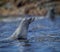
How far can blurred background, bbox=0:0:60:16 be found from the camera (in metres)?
32.6

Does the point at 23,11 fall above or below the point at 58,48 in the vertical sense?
above

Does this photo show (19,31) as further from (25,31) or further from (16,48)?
(16,48)

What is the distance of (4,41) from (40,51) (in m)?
2.40

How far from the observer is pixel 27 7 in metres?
34.4

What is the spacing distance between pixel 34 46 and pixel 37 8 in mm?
22395

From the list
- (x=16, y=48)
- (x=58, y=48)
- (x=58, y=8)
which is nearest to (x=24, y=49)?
(x=16, y=48)

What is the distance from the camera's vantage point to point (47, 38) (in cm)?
1337

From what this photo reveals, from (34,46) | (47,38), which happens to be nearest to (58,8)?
(47,38)

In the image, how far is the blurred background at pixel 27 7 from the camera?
3257 centimetres

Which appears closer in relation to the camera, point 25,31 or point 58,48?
point 58,48

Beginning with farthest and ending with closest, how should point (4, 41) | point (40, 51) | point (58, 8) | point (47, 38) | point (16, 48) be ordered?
1. point (58, 8)
2. point (47, 38)
3. point (4, 41)
4. point (16, 48)
5. point (40, 51)

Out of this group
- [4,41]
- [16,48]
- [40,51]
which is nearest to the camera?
[40,51]

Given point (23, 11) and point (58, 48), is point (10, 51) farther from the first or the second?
point (23, 11)

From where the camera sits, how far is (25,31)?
1242cm
